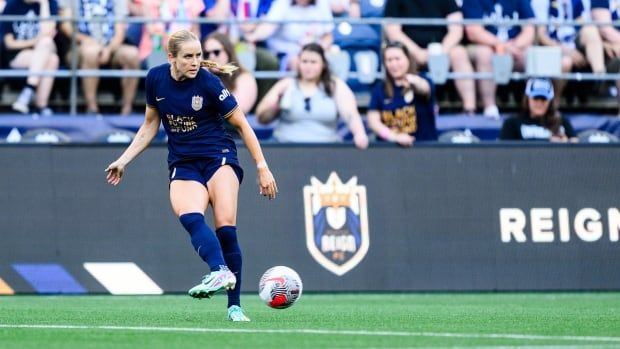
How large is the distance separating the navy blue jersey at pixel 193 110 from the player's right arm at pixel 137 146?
6.5 inches

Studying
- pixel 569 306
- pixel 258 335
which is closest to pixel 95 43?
pixel 569 306

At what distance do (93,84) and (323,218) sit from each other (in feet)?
12.1

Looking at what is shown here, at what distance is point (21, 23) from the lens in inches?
640

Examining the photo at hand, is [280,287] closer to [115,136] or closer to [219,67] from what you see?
[219,67]

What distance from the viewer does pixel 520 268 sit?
15.0 metres

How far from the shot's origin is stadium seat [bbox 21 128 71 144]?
15.4 meters

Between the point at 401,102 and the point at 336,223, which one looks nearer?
the point at 336,223

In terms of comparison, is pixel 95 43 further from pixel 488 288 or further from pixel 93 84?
pixel 488 288

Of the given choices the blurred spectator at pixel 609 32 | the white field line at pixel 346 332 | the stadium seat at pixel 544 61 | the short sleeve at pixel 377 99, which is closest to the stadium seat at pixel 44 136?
the short sleeve at pixel 377 99

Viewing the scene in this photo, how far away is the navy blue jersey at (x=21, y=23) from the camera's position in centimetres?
1625

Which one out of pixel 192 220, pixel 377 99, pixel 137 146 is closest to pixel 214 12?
pixel 377 99

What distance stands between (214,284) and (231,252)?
0.81m

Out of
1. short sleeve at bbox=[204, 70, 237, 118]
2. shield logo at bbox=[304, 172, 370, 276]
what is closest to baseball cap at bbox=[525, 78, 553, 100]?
shield logo at bbox=[304, 172, 370, 276]

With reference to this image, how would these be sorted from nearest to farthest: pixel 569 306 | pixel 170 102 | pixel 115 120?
1. pixel 170 102
2. pixel 569 306
3. pixel 115 120
